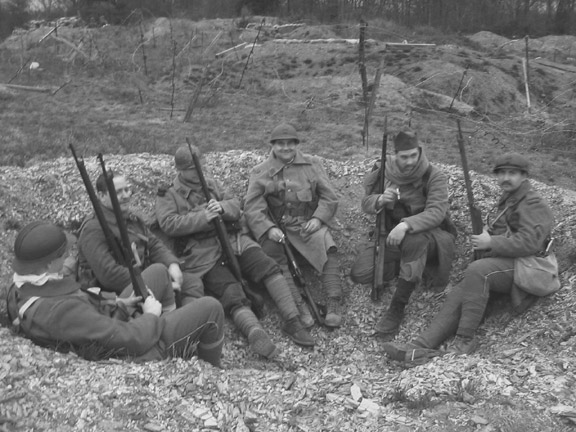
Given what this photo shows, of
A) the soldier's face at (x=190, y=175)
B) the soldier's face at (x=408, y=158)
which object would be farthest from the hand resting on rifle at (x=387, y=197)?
the soldier's face at (x=190, y=175)

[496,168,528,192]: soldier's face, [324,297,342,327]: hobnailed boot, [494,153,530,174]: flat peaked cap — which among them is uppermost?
[494,153,530,174]: flat peaked cap

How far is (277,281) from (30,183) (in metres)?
3.07

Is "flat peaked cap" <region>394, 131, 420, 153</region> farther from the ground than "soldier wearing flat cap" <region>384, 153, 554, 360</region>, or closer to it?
farther from the ground

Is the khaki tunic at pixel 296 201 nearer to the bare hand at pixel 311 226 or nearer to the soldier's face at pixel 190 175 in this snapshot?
the bare hand at pixel 311 226

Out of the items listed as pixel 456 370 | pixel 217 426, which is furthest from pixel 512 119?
pixel 217 426

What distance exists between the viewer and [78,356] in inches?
157

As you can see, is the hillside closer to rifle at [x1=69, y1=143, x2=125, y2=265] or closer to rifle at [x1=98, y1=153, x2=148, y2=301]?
rifle at [x1=98, y1=153, x2=148, y2=301]

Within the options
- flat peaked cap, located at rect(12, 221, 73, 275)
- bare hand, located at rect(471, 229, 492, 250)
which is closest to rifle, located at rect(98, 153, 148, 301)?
flat peaked cap, located at rect(12, 221, 73, 275)

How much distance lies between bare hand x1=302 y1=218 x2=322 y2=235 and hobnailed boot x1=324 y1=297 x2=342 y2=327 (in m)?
0.72

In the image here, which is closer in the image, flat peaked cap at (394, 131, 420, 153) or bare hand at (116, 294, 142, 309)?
bare hand at (116, 294, 142, 309)

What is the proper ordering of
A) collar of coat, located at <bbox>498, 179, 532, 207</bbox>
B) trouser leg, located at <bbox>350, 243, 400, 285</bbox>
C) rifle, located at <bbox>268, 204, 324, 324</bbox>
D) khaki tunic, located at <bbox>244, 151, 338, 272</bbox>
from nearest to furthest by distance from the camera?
1. collar of coat, located at <bbox>498, 179, 532, 207</bbox>
2. rifle, located at <bbox>268, 204, 324, 324</bbox>
3. trouser leg, located at <bbox>350, 243, 400, 285</bbox>
4. khaki tunic, located at <bbox>244, 151, 338, 272</bbox>

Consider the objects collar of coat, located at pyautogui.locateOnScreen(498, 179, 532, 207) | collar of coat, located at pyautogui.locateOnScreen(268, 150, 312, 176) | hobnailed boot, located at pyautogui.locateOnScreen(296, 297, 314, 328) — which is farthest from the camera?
collar of coat, located at pyautogui.locateOnScreen(268, 150, 312, 176)

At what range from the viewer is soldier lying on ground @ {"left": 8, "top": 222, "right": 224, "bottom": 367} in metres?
3.78

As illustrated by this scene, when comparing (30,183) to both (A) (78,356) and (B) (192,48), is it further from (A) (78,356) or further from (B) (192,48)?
(B) (192,48)
